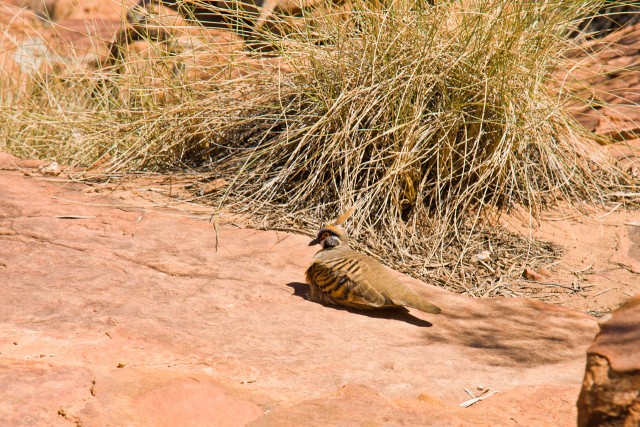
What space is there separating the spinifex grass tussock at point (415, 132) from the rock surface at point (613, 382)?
3.02 meters

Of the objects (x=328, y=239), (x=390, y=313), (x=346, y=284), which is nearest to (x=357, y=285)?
(x=346, y=284)

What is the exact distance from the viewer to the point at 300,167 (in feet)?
17.9

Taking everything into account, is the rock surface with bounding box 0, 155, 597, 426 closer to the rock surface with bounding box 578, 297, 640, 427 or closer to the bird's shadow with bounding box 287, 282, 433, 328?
the bird's shadow with bounding box 287, 282, 433, 328

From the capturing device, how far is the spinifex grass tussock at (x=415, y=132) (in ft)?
17.3

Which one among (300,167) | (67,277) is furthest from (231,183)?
(67,277)

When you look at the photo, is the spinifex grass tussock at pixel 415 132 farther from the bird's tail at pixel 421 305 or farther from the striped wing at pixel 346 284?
the bird's tail at pixel 421 305

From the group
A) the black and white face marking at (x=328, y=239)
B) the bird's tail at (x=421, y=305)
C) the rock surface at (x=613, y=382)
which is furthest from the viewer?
the black and white face marking at (x=328, y=239)

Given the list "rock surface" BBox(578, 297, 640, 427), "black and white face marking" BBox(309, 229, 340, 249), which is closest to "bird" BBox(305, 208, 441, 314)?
"black and white face marking" BBox(309, 229, 340, 249)

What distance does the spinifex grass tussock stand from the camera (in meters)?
5.26

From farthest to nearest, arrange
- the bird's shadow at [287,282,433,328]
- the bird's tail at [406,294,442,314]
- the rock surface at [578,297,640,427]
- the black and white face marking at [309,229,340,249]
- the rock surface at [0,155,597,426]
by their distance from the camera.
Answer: the black and white face marking at [309,229,340,249], the bird's shadow at [287,282,433,328], the bird's tail at [406,294,442,314], the rock surface at [0,155,597,426], the rock surface at [578,297,640,427]

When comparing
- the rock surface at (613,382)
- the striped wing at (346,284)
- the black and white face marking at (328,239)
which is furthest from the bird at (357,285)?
the rock surface at (613,382)

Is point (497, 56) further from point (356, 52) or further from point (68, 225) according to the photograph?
point (68, 225)

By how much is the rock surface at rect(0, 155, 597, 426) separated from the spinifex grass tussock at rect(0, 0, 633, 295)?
63 cm

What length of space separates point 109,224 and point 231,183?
1.10 metres
